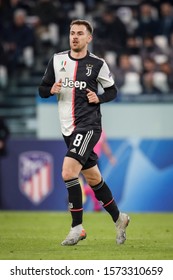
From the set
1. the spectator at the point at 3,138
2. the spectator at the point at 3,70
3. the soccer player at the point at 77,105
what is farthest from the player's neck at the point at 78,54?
the spectator at the point at 3,70

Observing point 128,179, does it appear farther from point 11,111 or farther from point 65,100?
point 65,100

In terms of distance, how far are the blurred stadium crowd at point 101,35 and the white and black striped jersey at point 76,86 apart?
989 cm

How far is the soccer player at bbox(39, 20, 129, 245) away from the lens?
10.3 meters

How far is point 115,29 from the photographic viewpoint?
22.4 m

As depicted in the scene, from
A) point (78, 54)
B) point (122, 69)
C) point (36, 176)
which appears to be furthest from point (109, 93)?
point (122, 69)

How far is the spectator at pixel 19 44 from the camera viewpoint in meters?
22.2

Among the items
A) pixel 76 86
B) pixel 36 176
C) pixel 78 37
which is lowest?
pixel 36 176

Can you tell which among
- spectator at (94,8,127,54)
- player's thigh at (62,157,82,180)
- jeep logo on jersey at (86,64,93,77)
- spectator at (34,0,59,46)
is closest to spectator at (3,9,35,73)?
spectator at (34,0,59,46)

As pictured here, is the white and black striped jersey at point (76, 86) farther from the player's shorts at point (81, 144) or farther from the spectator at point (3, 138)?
the spectator at point (3, 138)

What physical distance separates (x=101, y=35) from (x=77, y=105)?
12.1 m

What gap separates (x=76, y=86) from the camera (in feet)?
34.0

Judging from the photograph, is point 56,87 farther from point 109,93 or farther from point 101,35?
point 101,35

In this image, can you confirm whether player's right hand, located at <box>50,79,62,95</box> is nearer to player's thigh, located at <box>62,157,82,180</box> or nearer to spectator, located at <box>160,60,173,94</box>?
player's thigh, located at <box>62,157,82,180</box>
